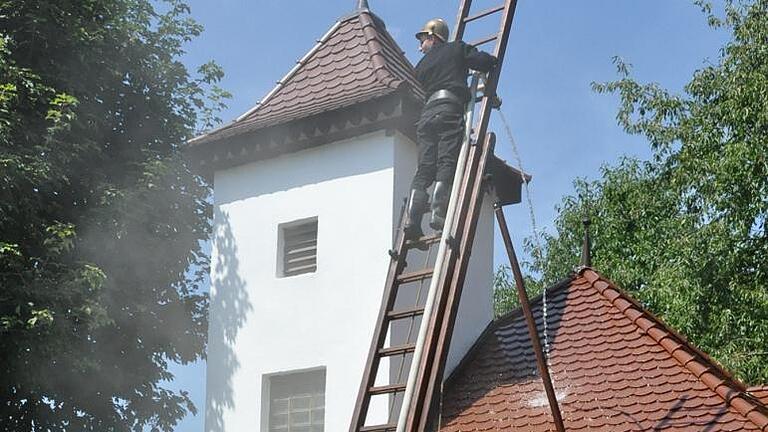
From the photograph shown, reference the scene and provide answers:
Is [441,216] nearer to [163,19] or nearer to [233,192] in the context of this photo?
[233,192]

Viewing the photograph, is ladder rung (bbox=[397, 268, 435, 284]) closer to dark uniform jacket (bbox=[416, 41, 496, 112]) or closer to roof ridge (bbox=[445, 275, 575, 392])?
dark uniform jacket (bbox=[416, 41, 496, 112])

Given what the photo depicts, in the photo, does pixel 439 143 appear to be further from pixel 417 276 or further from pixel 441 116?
pixel 417 276

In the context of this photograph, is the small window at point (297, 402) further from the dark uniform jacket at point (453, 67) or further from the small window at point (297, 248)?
the dark uniform jacket at point (453, 67)

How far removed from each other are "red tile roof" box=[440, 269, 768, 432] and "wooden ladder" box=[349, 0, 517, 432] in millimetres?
3635

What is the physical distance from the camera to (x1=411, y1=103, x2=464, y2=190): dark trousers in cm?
911

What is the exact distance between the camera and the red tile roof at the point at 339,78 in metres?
14.1

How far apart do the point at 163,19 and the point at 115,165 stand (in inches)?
134

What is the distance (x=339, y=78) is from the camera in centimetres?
1498

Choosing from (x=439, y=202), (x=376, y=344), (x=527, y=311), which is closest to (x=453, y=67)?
(x=439, y=202)

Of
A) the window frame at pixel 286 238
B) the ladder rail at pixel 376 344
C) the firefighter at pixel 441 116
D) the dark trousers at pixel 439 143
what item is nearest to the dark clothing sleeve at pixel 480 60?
the firefighter at pixel 441 116

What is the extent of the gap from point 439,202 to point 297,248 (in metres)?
5.60

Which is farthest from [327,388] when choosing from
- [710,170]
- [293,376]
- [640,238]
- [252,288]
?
[640,238]

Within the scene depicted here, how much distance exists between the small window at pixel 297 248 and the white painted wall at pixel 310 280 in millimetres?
102

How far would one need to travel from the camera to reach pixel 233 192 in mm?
15078
